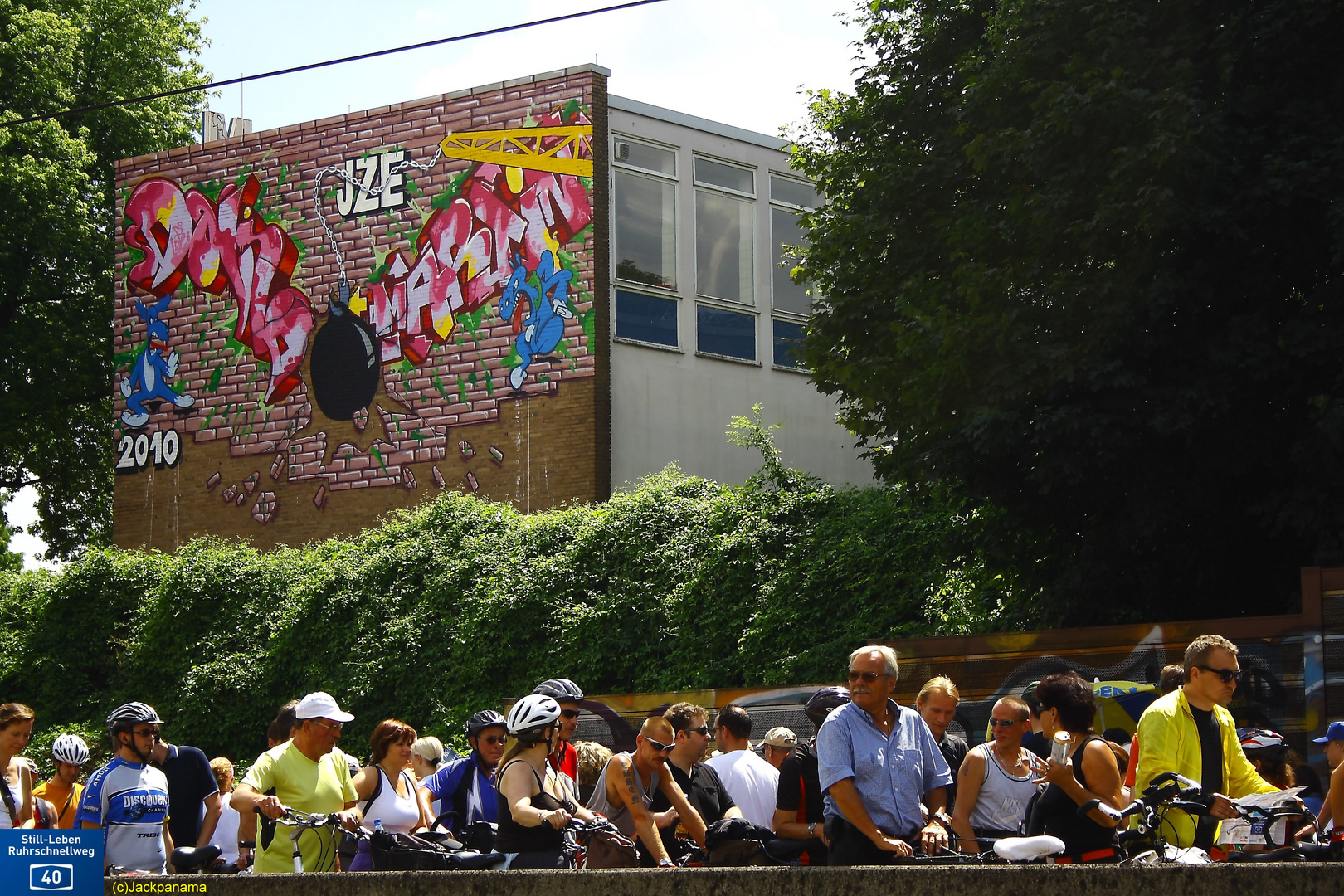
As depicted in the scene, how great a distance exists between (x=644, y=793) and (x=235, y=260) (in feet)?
75.2

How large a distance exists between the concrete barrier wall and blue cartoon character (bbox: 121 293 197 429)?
2416 cm

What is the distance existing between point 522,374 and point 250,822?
682 inches

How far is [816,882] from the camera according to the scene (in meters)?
5.61

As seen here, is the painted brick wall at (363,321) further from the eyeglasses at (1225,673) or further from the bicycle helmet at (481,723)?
the eyeglasses at (1225,673)

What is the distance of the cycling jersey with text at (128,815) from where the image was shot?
8.41 meters

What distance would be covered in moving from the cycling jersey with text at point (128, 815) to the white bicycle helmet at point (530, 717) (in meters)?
2.49

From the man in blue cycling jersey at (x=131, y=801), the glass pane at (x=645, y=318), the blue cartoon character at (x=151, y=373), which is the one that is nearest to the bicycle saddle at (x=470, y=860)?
the man in blue cycling jersey at (x=131, y=801)

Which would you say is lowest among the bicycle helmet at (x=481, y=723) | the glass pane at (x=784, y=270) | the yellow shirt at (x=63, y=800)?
the yellow shirt at (x=63, y=800)

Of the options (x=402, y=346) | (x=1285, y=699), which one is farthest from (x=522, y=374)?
(x=1285, y=699)

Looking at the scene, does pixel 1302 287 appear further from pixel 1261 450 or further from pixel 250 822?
pixel 250 822

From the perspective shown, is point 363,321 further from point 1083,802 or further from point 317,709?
point 1083,802

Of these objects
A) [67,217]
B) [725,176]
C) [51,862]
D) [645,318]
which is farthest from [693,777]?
[67,217]

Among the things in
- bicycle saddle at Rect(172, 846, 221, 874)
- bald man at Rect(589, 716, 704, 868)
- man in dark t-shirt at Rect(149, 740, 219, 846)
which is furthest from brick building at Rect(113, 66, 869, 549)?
bicycle saddle at Rect(172, 846, 221, 874)

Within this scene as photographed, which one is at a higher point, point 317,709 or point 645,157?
point 645,157
